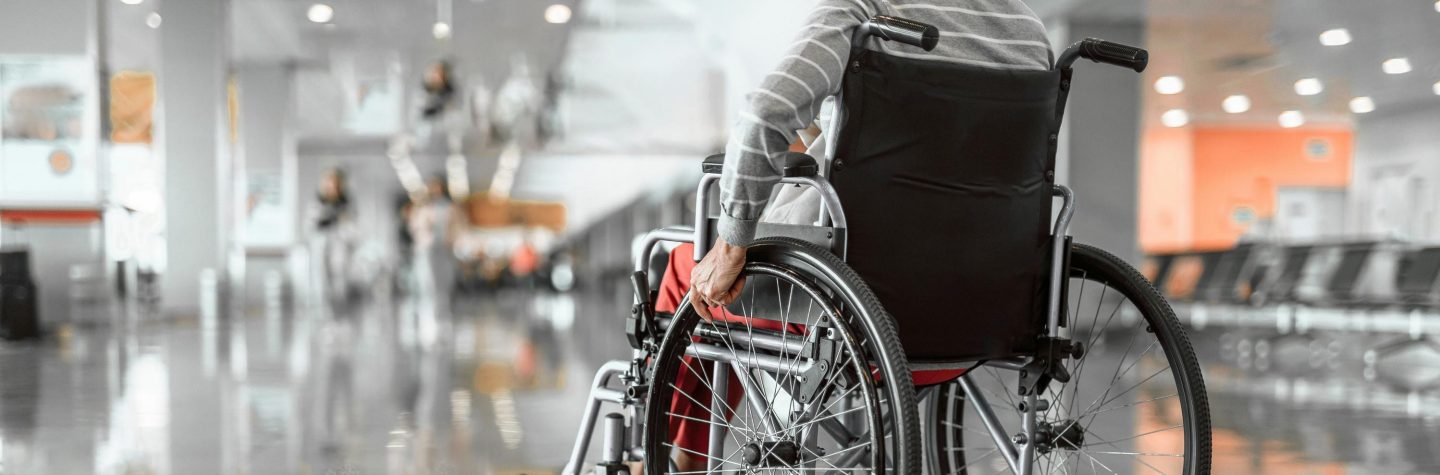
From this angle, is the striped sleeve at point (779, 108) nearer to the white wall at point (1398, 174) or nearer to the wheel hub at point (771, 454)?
the wheel hub at point (771, 454)

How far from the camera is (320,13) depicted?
41.2 feet

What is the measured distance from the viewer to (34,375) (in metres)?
5.40

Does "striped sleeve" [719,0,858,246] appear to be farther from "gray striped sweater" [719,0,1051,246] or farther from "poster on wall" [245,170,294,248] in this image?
"poster on wall" [245,170,294,248]

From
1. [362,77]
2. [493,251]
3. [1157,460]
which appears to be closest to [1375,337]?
[1157,460]

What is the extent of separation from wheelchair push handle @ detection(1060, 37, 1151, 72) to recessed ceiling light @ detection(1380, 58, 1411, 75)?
1164 centimetres

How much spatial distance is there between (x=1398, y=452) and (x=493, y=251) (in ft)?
152

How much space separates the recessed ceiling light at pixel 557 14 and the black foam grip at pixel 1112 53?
10405mm

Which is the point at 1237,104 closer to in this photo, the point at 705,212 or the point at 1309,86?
the point at 1309,86

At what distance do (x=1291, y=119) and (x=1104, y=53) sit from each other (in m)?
17.8

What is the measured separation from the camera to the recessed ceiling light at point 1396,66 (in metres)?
11.6

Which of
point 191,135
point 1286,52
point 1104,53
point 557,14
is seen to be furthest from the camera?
point 557,14

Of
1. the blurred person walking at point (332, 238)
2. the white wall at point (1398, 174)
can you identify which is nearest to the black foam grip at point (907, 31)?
the blurred person walking at point (332, 238)

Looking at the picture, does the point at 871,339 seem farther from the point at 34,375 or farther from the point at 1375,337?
the point at 1375,337

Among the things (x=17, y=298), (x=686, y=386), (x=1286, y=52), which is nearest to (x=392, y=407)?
(x=686, y=386)
